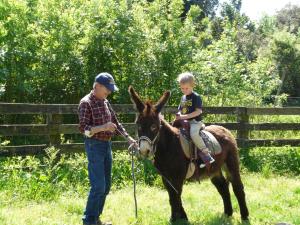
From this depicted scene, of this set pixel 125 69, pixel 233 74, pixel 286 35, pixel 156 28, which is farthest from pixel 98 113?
pixel 286 35

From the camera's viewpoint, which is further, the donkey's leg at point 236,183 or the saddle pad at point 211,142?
the donkey's leg at point 236,183

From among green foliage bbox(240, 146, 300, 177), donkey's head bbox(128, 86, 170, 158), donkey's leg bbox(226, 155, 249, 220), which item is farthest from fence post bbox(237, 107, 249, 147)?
donkey's head bbox(128, 86, 170, 158)

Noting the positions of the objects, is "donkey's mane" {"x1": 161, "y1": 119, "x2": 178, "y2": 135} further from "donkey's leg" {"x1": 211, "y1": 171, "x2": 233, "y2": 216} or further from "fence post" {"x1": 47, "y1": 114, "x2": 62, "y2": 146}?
"fence post" {"x1": 47, "y1": 114, "x2": 62, "y2": 146}

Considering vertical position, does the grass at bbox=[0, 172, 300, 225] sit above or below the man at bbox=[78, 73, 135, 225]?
below

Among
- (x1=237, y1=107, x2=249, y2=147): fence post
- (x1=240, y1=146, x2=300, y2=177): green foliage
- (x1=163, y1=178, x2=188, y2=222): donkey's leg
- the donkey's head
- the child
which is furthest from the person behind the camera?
(x1=237, y1=107, x2=249, y2=147): fence post

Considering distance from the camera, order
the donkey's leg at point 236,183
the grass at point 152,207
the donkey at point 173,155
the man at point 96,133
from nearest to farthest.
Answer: the man at point 96,133, the donkey at point 173,155, the grass at point 152,207, the donkey's leg at point 236,183

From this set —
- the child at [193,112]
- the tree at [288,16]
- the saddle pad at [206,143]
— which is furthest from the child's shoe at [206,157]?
the tree at [288,16]

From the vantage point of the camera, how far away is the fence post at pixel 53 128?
8.58 metres

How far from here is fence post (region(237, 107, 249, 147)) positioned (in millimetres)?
11086

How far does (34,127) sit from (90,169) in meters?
3.26

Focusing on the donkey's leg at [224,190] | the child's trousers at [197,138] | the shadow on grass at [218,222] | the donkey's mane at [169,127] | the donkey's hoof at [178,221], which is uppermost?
the donkey's mane at [169,127]

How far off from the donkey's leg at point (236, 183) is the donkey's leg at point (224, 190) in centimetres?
16

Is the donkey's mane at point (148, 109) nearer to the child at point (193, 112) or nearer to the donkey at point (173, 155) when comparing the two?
the donkey at point (173, 155)

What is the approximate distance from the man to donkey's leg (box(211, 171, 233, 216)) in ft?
7.58
